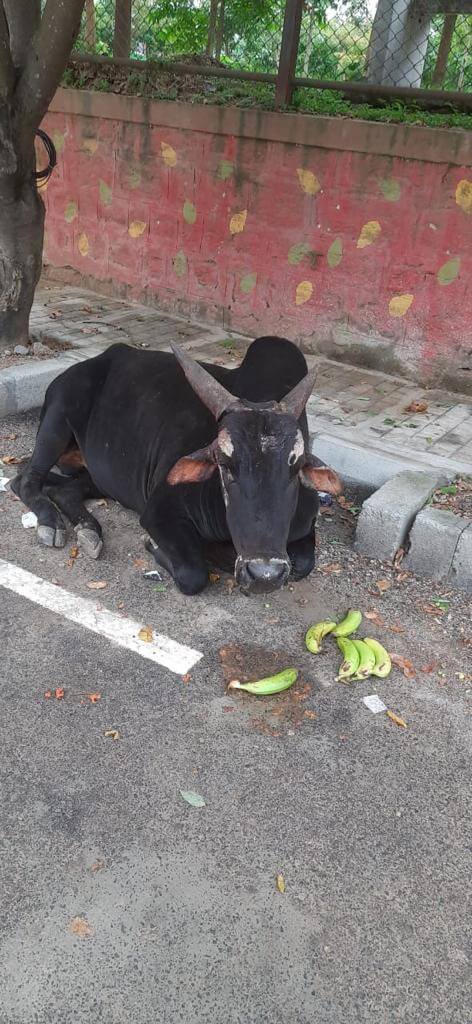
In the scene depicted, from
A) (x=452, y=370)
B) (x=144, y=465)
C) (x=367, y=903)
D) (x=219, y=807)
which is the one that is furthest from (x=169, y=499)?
(x=452, y=370)

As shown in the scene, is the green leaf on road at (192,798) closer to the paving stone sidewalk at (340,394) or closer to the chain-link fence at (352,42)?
the paving stone sidewalk at (340,394)

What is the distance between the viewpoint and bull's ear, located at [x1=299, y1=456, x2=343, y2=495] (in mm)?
3498

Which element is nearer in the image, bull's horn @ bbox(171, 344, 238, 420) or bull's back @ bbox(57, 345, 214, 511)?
bull's horn @ bbox(171, 344, 238, 420)

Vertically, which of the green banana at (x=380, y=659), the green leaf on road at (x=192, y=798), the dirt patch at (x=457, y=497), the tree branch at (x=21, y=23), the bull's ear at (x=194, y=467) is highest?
the tree branch at (x=21, y=23)

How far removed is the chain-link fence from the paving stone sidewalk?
7.54 ft

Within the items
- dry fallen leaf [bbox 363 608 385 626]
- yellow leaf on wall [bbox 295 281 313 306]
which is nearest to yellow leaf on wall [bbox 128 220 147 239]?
yellow leaf on wall [bbox 295 281 313 306]

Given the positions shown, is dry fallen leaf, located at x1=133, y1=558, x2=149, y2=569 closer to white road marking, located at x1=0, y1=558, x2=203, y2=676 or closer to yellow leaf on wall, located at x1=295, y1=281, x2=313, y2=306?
white road marking, located at x1=0, y1=558, x2=203, y2=676

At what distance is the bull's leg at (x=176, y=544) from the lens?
12.5 ft

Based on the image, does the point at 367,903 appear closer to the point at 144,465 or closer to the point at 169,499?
the point at 169,499

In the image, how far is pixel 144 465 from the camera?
14.2 ft

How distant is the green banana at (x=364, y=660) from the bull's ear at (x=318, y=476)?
69 centimetres

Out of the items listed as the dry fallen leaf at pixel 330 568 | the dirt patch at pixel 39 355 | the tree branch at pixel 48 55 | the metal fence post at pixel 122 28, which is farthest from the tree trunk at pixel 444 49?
the dry fallen leaf at pixel 330 568

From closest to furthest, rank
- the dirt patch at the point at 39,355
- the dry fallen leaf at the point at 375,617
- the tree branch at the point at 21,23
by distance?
the dry fallen leaf at the point at 375,617 → the tree branch at the point at 21,23 → the dirt patch at the point at 39,355

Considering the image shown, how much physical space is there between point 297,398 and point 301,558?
83 cm
